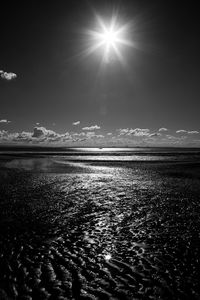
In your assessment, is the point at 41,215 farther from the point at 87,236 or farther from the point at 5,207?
the point at 87,236

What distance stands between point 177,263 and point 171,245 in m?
1.89

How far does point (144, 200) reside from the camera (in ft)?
74.2

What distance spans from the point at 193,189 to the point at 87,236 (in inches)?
666

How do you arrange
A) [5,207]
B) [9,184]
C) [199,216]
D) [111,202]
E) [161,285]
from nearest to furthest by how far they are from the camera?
[161,285] → [199,216] → [5,207] → [111,202] → [9,184]

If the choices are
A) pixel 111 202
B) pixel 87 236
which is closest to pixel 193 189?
pixel 111 202

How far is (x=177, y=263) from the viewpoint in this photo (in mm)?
10953

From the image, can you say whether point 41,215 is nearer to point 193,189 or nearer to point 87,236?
point 87,236

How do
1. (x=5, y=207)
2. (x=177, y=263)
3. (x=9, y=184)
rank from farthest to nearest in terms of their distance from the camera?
(x=9, y=184)
(x=5, y=207)
(x=177, y=263)

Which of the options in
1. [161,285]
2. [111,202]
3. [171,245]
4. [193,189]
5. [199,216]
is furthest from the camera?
[193,189]

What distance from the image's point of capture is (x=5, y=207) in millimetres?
19766

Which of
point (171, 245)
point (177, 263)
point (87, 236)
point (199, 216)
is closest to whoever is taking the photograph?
point (177, 263)

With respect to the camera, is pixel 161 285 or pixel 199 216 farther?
pixel 199 216

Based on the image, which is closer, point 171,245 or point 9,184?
point 171,245

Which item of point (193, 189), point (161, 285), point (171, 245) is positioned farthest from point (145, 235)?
point (193, 189)
